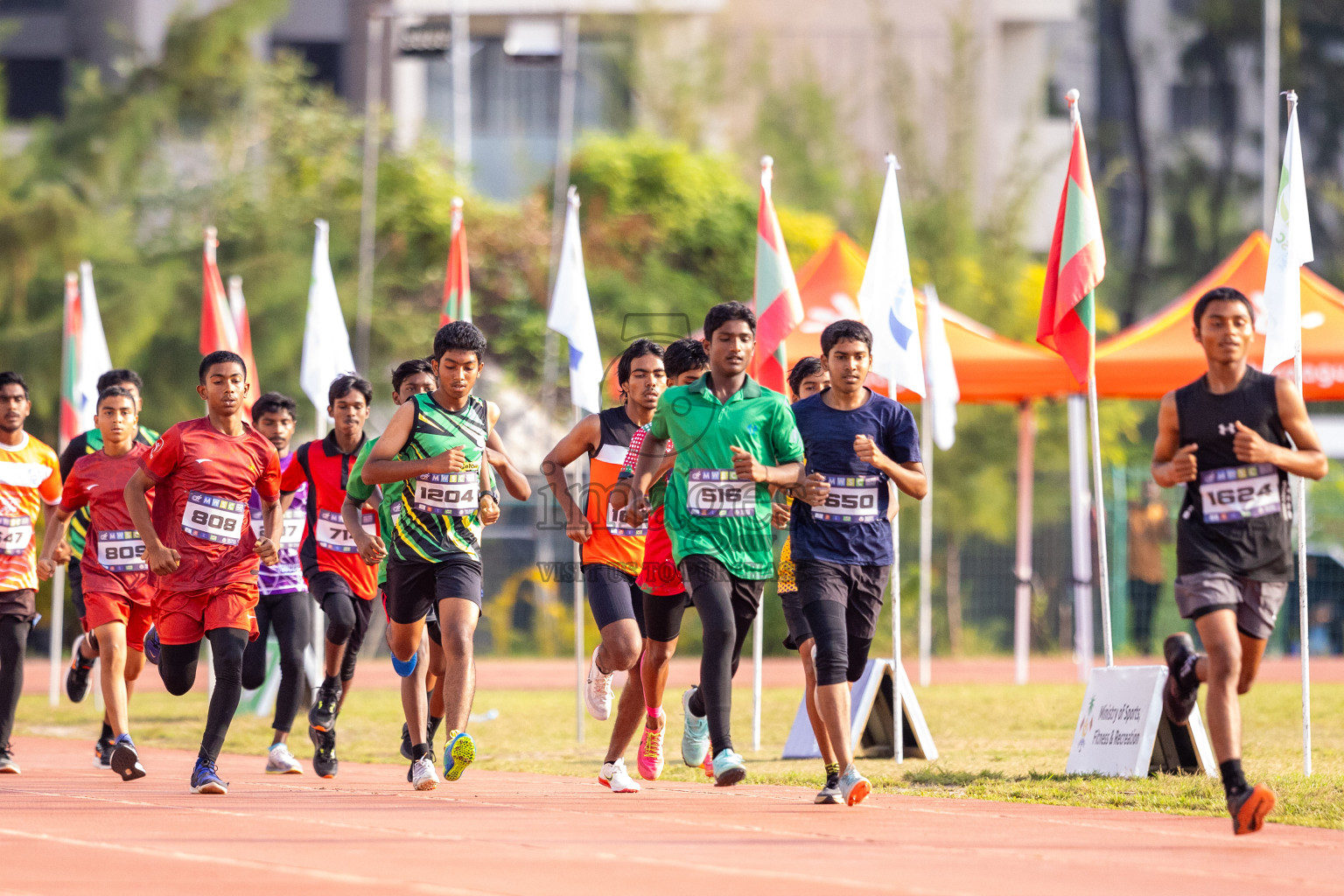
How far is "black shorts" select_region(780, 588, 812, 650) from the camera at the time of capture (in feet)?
32.1

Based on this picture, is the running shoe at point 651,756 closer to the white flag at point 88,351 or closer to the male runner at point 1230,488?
the male runner at point 1230,488

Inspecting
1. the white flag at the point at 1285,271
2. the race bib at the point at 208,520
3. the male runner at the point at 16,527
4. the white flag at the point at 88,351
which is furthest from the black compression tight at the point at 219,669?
the white flag at the point at 88,351

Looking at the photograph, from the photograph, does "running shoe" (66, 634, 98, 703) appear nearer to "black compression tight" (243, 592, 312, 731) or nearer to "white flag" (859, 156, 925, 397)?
"black compression tight" (243, 592, 312, 731)

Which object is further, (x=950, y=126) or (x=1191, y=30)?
(x=1191, y=30)

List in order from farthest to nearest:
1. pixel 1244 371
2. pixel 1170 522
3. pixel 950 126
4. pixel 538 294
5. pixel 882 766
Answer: pixel 950 126, pixel 538 294, pixel 1170 522, pixel 882 766, pixel 1244 371

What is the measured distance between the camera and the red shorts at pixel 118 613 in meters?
10.5

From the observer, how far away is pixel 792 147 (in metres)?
34.7

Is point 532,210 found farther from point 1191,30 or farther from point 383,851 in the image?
point 383,851

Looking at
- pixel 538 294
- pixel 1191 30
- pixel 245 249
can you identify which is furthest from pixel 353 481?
pixel 1191 30

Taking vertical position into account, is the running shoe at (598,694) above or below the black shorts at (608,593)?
below

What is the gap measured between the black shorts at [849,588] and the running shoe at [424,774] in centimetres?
203

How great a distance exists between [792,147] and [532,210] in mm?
7439

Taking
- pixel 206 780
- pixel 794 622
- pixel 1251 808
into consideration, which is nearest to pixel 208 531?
pixel 206 780

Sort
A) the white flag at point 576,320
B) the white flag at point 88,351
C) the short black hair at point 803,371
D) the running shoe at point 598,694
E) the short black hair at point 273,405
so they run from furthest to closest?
the white flag at point 88,351 < the white flag at point 576,320 < the short black hair at point 273,405 < the short black hair at point 803,371 < the running shoe at point 598,694
